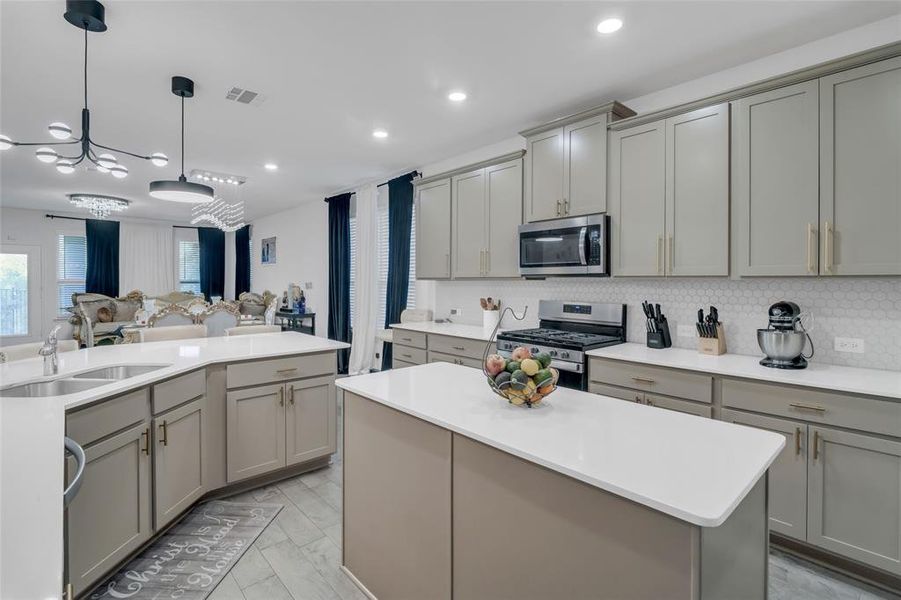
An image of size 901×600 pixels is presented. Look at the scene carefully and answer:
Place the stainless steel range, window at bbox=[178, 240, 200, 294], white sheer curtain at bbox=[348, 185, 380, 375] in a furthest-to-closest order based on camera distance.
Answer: window at bbox=[178, 240, 200, 294] → white sheer curtain at bbox=[348, 185, 380, 375] → the stainless steel range

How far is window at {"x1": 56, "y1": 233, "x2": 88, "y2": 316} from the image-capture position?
27.1 feet

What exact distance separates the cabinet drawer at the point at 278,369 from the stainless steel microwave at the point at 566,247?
176 cm

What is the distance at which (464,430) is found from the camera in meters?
1.34

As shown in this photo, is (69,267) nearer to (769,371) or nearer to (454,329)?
(454,329)

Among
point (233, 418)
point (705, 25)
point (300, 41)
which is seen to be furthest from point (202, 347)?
point (705, 25)

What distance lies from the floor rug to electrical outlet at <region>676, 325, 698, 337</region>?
9.54 ft

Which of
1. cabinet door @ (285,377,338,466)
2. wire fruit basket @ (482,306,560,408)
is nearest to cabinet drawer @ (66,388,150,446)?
cabinet door @ (285,377,338,466)

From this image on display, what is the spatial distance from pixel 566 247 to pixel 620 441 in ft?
7.29

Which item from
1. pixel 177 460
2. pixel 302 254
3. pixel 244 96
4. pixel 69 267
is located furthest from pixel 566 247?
pixel 69 267

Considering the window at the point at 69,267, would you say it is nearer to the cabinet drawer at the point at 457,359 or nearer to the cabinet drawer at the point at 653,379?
the cabinet drawer at the point at 457,359

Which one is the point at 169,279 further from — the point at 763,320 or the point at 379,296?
the point at 763,320

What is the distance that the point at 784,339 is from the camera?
2303mm

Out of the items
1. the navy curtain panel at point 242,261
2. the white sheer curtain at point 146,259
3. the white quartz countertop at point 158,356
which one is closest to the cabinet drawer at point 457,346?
the white quartz countertop at point 158,356

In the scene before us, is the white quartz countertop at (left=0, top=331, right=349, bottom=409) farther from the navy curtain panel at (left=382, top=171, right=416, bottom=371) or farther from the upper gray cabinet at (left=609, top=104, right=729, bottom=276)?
the upper gray cabinet at (left=609, top=104, right=729, bottom=276)
